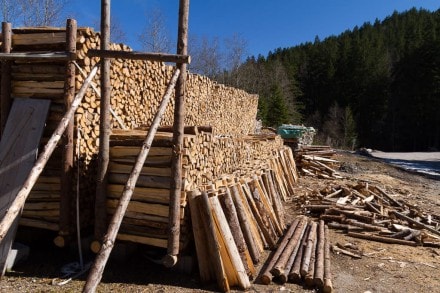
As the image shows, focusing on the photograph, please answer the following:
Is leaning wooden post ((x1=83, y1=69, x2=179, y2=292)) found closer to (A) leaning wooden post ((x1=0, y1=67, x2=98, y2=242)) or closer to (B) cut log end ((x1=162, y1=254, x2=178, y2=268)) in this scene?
(A) leaning wooden post ((x1=0, y1=67, x2=98, y2=242))

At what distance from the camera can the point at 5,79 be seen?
5.91 m

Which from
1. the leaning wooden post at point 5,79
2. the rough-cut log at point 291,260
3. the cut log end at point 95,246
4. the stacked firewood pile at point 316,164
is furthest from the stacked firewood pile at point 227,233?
the stacked firewood pile at point 316,164

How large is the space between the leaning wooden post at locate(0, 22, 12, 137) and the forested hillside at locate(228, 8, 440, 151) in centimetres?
3152

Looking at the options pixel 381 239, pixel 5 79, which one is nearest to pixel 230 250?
pixel 5 79

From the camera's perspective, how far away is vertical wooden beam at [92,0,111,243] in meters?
5.47

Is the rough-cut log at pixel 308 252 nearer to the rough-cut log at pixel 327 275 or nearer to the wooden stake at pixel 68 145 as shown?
the rough-cut log at pixel 327 275

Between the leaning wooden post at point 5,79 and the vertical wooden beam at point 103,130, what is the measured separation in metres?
1.61


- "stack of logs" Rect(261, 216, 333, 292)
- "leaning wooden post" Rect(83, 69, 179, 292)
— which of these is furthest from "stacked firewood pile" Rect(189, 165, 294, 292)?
"leaning wooden post" Rect(83, 69, 179, 292)

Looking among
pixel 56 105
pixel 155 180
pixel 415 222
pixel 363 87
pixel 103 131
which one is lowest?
pixel 415 222

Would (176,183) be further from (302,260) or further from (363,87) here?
(363,87)

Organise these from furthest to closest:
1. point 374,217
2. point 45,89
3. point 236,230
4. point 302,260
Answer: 1. point 374,217
2. point 302,260
3. point 45,89
4. point 236,230

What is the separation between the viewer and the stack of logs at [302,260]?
18.2ft

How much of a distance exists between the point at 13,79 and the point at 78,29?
4.34ft

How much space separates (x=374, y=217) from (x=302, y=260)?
4.40 m
